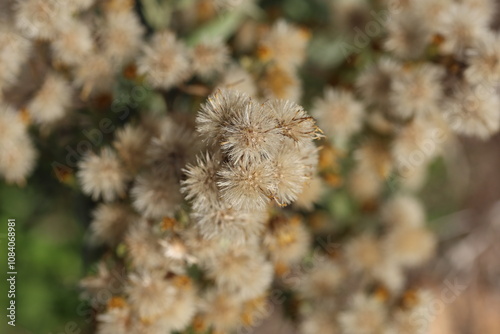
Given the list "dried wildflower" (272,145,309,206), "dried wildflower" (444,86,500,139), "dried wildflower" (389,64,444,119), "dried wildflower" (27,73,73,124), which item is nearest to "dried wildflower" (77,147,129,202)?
"dried wildflower" (27,73,73,124)

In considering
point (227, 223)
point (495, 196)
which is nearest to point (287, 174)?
point (227, 223)

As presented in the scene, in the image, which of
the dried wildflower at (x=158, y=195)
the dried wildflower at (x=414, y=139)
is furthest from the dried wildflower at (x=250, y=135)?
the dried wildflower at (x=414, y=139)

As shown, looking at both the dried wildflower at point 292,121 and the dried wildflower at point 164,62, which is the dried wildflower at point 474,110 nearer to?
the dried wildflower at point 292,121

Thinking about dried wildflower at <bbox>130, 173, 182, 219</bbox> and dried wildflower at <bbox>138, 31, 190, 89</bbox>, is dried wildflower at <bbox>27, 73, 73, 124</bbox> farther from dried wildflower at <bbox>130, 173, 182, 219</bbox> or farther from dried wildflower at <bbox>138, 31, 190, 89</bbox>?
dried wildflower at <bbox>130, 173, 182, 219</bbox>

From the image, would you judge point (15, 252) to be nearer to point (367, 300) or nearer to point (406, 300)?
point (367, 300)

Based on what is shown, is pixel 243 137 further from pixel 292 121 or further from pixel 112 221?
pixel 112 221
